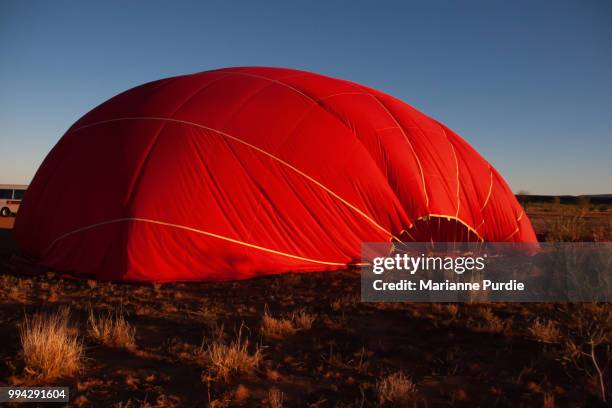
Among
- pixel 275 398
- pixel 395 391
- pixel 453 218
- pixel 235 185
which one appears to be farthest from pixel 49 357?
pixel 453 218

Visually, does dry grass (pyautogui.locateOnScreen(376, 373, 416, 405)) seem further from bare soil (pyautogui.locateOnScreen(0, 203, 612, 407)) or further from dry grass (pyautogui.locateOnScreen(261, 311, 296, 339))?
dry grass (pyautogui.locateOnScreen(261, 311, 296, 339))

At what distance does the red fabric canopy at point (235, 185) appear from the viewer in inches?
352

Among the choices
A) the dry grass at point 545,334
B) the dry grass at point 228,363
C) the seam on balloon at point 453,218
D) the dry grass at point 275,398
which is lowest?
the dry grass at point 275,398

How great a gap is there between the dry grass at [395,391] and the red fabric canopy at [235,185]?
5128 mm

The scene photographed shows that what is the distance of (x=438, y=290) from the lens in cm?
772

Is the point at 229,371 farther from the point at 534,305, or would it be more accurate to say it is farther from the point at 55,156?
the point at 55,156

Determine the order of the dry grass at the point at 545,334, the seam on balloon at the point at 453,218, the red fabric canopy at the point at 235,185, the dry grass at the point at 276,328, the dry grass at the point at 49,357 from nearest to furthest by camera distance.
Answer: the dry grass at the point at 49,357 < the dry grass at the point at 545,334 < the dry grass at the point at 276,328 < the red fabric canopy at the point at 235,185 < the seam on balloon at the point at 453,218

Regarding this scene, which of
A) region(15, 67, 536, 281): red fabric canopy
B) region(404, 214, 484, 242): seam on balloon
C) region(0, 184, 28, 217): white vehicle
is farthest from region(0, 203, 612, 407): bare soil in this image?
region(0, 184, 28, 217): white vehicle

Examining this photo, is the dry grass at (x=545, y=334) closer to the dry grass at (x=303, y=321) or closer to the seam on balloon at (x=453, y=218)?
the dry grass at (x=303, y=321)

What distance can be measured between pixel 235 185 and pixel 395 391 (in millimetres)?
6043

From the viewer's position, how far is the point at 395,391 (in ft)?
13.4

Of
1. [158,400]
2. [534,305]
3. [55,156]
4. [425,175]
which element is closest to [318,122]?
[425,175]

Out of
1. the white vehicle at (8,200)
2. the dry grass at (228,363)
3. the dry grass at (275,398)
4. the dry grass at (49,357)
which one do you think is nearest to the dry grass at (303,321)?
the dry grass at (228,363)

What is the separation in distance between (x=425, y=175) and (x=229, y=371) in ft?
24.1
